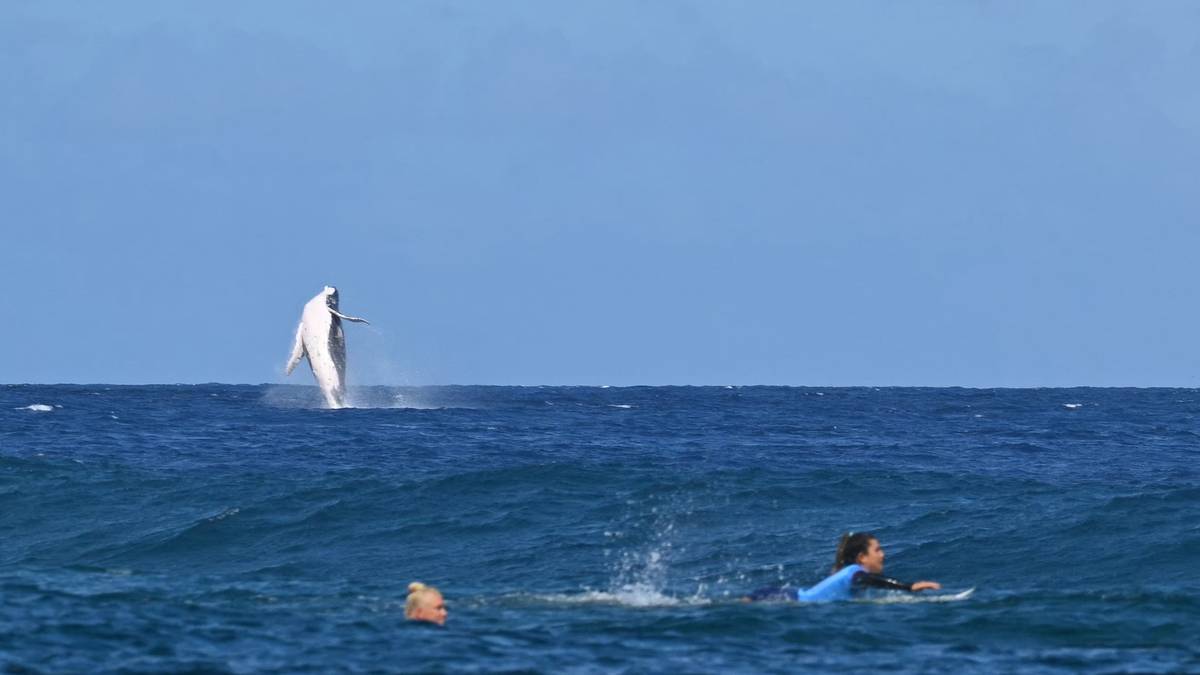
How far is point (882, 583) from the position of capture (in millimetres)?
16281

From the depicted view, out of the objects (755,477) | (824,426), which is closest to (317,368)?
(824,426)

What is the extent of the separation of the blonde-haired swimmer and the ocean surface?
16 centimetres

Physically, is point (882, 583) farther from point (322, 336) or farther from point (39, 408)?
point (39, 408)

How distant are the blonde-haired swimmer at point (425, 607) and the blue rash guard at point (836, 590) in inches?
130

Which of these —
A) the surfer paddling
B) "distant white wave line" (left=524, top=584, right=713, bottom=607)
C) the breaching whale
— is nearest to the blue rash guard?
the surfer paddling

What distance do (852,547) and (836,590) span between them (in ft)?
1.50

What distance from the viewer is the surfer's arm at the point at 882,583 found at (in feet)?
52.7

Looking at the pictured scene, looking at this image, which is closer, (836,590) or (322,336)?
(836,590)

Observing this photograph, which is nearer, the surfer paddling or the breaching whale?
the surfer paddling

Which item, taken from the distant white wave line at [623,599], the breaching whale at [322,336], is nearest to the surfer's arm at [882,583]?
the distant white wave line at [623,599]

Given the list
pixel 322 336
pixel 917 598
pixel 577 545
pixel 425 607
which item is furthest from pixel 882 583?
pixel 322 336

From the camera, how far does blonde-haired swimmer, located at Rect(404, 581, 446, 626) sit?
15492 millimetres

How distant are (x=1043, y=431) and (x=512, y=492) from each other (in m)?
27.1

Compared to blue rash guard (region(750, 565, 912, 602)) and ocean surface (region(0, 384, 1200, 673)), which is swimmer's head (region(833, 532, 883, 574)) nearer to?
blue rash guard (region(750, 565, 912, 602))
